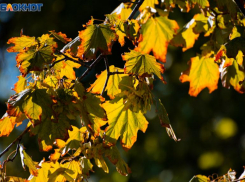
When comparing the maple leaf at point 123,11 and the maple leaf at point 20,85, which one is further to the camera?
the maple leaf at point 123,11

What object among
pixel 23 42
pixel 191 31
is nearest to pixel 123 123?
pixel 23 42

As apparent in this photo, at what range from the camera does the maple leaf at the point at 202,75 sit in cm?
190

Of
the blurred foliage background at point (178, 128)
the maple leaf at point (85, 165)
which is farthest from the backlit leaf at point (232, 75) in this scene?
the blurred foliage background at point (178, 128)

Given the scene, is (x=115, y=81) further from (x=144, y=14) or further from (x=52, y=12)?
(x=52, y=12)

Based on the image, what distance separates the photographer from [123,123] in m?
1.46

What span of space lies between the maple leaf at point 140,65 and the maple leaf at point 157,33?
0.47 metres

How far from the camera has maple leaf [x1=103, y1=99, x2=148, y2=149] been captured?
145cm

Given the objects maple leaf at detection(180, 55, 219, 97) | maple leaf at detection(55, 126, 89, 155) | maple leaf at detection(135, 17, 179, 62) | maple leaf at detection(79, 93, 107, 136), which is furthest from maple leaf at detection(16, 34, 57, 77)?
maple leaf at detection(180, 55, 219, 97)

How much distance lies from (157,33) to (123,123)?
52 cm

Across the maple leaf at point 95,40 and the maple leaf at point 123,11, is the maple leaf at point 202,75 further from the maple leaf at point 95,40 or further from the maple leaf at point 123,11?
the maple leaf at point 95,40

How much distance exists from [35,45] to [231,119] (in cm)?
328

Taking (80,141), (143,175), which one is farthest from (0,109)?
(80,141)

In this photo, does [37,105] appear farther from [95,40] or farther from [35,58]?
[95,40]

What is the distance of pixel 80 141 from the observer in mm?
1424
